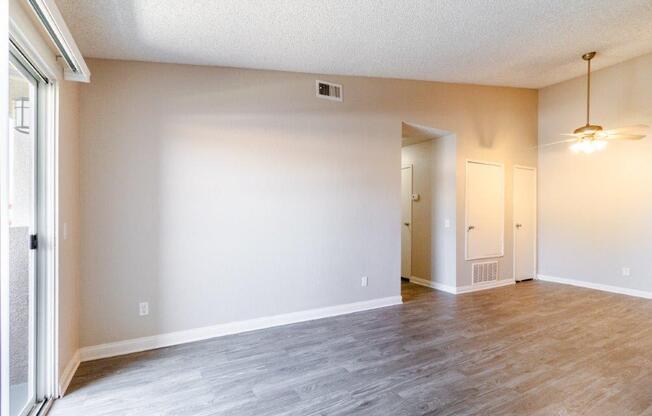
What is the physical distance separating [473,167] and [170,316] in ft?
15.3

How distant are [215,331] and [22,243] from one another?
179 cm

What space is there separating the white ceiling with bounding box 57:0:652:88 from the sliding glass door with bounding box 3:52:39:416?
742mm

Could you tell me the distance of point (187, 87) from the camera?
3211 millimetres

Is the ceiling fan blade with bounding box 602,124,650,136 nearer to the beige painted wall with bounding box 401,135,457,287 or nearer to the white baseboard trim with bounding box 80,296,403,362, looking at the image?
the beige painted wall with bounding box 401,135,457,287

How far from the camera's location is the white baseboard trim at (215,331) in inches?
113

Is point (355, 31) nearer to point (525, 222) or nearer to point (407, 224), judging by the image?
point (407, 224)

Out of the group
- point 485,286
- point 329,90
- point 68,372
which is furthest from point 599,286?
point 68,372

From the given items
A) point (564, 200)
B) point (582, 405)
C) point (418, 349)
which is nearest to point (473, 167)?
point (564, 200)

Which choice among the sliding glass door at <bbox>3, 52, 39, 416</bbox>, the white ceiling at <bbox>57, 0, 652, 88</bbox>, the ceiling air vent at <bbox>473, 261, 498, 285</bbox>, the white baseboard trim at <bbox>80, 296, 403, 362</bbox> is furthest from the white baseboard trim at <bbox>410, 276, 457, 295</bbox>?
the sliding glass door at <bbox>3, 52, 39, 416</bbox>

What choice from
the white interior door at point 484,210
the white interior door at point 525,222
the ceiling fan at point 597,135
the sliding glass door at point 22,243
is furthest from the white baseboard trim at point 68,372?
the white interior door at point 525,222

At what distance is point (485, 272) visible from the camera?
5.27m

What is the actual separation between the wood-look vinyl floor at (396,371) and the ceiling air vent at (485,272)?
1.26 m

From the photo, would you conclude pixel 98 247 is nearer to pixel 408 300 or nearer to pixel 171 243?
pixel 171 243

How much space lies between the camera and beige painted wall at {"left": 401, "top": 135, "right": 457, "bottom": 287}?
5.03 m
